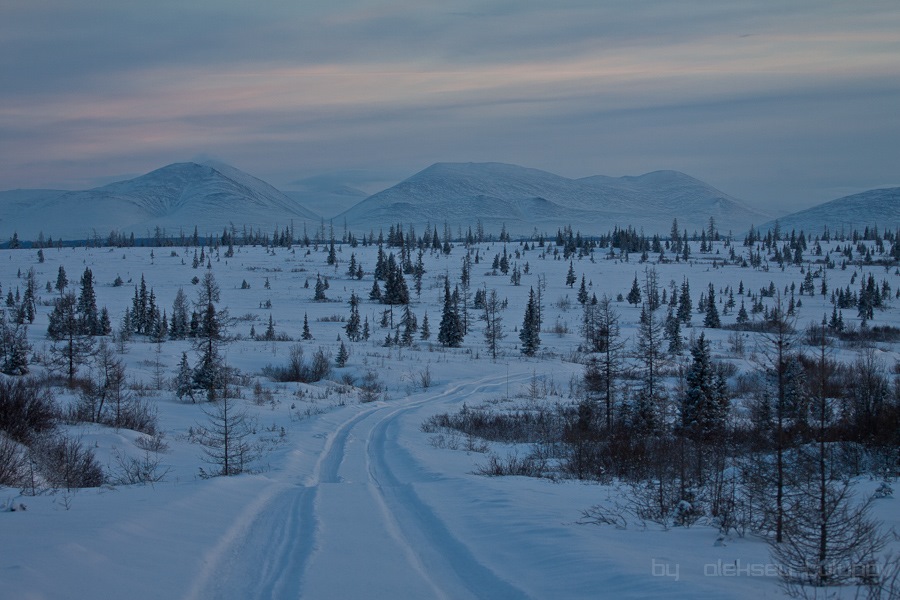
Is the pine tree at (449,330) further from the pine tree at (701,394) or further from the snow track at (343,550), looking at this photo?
the snow track at (343,550)

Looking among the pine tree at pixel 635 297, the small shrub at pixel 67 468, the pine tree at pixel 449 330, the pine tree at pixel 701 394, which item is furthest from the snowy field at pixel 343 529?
the pine tree at pixel 635 297

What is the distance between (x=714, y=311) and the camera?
78.5m

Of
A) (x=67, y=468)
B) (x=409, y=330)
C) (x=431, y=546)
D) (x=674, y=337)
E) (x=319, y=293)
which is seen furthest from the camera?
(x=319, y=293)

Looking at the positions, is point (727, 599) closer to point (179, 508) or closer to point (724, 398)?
point (179, 508)

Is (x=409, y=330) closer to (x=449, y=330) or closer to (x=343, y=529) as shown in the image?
(x=449, y=330)

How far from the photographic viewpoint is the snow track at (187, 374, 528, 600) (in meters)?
5.88

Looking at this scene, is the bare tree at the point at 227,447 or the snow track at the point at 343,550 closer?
the snow track at the point at 343,550

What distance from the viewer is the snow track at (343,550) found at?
5.88 m

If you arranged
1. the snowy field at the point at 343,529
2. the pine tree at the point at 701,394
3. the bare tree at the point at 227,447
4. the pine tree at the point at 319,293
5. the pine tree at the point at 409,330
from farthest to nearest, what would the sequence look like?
1. the pine tree at the point at 319,293
2. the pine tree at the point at 409,330
3. the pine tree at the point at 701,394
4. the bare tree at the point at 227,447
5. the snowy field at the point at 343,529

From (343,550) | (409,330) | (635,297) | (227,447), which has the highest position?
(635,297)

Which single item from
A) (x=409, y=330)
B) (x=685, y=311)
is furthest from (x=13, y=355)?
(x=685, y=311)

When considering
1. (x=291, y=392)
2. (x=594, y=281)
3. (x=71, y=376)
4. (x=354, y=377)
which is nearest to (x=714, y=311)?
(x=594, y=281)

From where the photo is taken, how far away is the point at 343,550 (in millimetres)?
7023

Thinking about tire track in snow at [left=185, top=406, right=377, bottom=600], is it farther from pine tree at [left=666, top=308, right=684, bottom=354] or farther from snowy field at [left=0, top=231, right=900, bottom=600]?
pine tree at [left=666, top=308, right=684, bottom=354]
